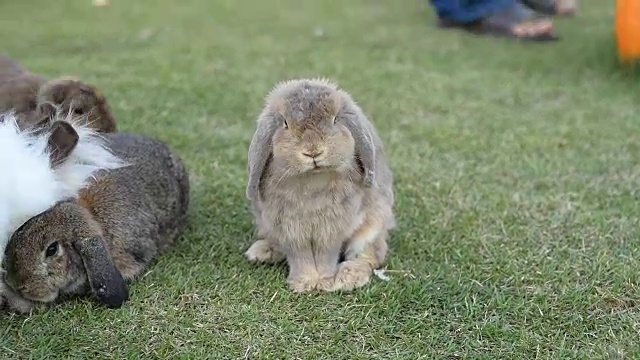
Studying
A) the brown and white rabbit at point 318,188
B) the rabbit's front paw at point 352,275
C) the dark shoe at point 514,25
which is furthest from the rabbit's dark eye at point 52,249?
the dark shoe at point 514,25

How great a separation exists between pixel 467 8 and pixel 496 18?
1.04 ft

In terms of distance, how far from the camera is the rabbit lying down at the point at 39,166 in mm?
2379

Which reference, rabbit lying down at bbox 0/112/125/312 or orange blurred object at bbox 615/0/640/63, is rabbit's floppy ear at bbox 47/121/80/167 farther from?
orange blurred object at bbox 615/0/640/63

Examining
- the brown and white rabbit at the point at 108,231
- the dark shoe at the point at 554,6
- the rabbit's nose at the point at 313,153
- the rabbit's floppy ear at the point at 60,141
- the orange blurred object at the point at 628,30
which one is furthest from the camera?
the dark shoe at the point at 554,6

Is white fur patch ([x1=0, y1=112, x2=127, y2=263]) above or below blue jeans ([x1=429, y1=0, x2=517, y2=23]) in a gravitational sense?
above

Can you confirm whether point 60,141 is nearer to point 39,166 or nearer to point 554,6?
point 39,166

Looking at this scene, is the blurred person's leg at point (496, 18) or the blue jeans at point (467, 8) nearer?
the blurred person's leg at point (496, 18)

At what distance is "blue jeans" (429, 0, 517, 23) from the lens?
6707 mm

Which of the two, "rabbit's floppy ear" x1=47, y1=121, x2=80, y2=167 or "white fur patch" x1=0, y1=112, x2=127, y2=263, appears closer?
"white fur patch" x1=0, y1=112, x2=127, y2=263

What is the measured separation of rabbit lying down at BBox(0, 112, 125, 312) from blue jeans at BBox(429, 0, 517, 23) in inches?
188

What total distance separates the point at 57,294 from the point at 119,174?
550 mm

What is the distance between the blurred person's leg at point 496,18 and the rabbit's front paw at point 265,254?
433cm

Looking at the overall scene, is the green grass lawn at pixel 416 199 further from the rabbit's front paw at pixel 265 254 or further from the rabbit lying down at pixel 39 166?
the rabbit lying down at pixel 39 166

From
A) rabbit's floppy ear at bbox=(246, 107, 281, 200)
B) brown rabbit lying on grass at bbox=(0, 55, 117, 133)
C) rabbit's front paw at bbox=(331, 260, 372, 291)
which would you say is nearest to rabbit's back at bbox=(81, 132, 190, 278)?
brown rabbit lying on grass at bbox=(0, 55, 117, 133)
